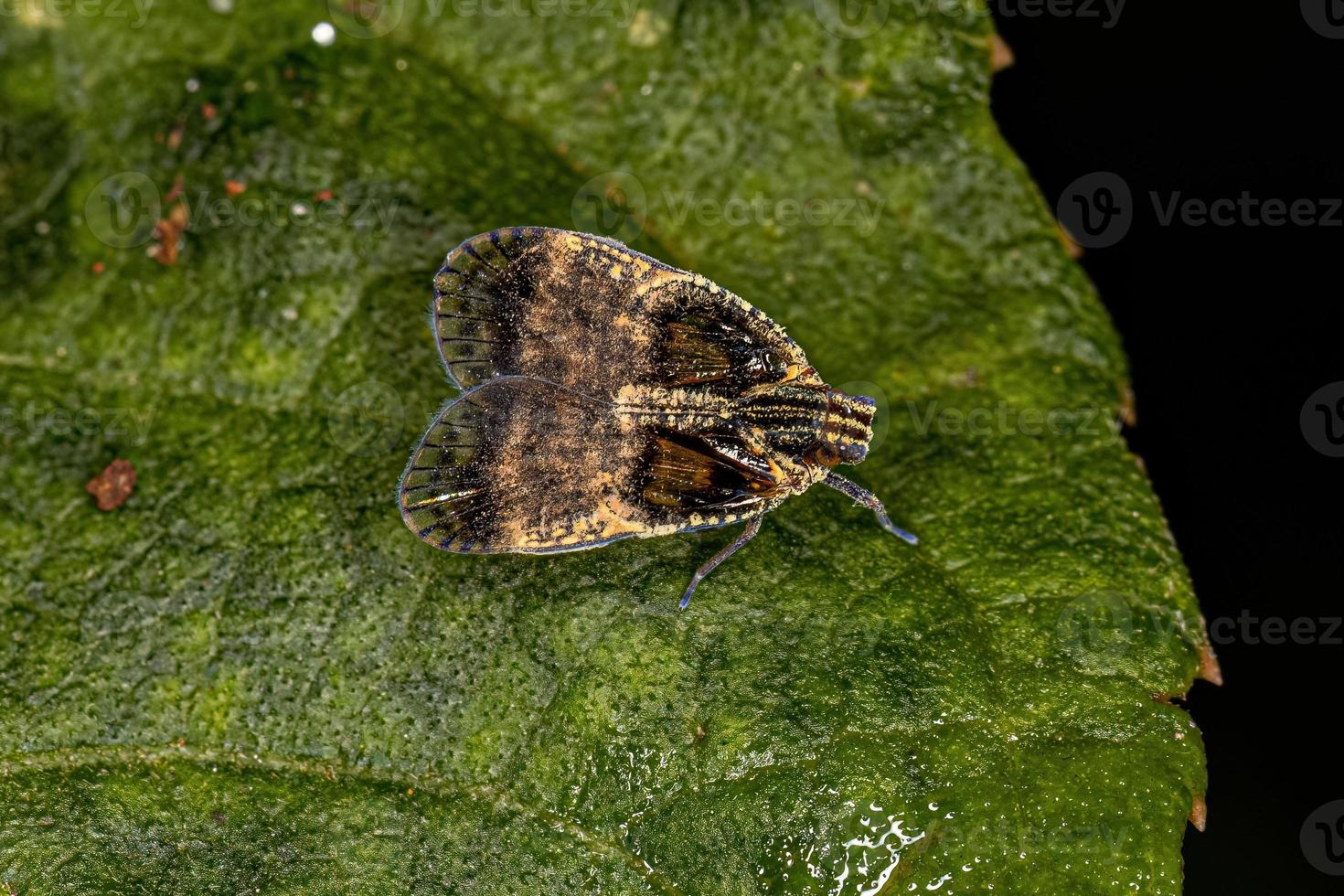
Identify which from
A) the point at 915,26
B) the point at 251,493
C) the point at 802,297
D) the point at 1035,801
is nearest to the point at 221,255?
the point at 251,493

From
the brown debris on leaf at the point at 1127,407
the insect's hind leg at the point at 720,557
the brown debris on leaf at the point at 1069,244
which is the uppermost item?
the brown debris on leaf at the point at 1069,244

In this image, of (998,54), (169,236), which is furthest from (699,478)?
(169,236)

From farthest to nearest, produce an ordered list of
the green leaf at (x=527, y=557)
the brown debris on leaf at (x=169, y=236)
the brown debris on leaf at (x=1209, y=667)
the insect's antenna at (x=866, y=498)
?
the brown debris on leaf at (x=169, y=236)
the insect's antenna at (x=866, y=498)
the brown debris on leaf at (x=1209, y=667)
the green leaf at (x=527, y=557)

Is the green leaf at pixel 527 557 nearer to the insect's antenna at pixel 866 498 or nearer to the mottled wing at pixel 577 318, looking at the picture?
the insect's antenna at pixel 866 498

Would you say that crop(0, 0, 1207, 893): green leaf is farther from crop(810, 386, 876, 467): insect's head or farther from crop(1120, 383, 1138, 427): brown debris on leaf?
crop(810, 386, 876, 467): insect's head

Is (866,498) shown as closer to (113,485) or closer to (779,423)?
(779,423)

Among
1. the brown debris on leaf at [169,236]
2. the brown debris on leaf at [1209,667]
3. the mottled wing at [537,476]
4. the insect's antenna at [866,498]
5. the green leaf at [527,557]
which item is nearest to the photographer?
the green leaf at [527,557]

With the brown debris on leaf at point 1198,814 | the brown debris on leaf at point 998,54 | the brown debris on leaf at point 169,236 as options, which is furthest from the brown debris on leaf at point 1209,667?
the brown debris on leaf at point 169,236
